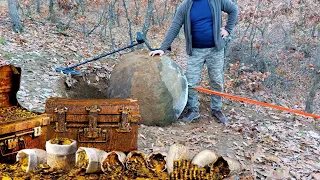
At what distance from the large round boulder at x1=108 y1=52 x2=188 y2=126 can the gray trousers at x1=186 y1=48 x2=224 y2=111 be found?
0.19 m

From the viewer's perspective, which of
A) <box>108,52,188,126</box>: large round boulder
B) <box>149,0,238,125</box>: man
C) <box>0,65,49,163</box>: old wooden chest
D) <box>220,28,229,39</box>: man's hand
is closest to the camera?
<box>0,65,49,163</box>: old wooden chest

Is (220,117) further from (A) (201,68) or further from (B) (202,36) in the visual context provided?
(B) (202,36)

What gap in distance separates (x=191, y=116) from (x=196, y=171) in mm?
2724

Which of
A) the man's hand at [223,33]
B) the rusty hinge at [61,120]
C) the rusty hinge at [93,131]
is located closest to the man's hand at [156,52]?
the man's hand at [223,33]

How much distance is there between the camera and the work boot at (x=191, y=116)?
5180 mm

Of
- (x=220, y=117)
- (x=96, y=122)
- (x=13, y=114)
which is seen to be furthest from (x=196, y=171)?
(x=220, y=117)

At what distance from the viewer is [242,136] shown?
479 cm

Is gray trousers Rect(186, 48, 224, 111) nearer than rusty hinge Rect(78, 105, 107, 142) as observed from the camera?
No

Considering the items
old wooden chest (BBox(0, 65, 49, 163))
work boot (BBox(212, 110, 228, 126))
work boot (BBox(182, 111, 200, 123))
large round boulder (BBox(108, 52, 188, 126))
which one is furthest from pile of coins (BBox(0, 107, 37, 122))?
work boot (BBox(212, 110, 228, 126))

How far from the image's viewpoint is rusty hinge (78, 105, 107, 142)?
314cm

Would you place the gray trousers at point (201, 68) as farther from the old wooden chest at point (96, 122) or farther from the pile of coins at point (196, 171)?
the pile of coins at point (196, 171)

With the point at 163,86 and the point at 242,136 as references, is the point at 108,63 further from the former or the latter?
the point at 242,136

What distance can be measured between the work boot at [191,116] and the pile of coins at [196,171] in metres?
2.55

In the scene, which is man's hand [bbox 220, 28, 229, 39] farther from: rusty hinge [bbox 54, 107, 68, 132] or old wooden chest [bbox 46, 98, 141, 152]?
rusty hinge [bbox 54, 107, 68, 132]
